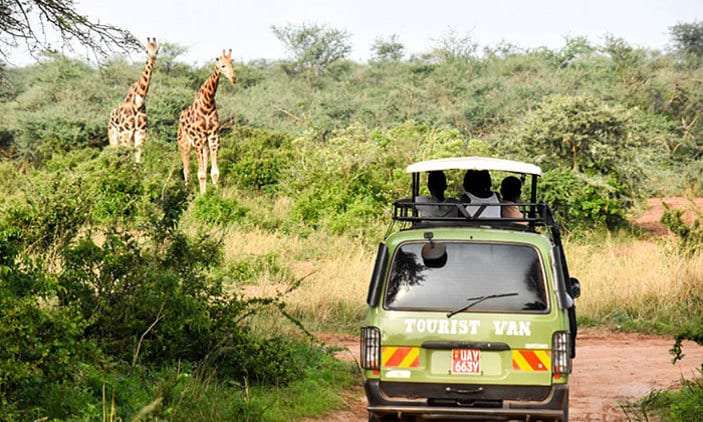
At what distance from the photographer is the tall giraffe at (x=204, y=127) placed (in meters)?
26.4

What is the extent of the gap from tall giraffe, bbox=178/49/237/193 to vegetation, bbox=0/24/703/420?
2.24 feet

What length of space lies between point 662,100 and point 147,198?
3064 cm

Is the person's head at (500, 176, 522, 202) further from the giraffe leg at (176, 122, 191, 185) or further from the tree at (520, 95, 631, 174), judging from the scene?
the giraffe leg at (176, 122, 191, 185)

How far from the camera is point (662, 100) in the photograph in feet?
131

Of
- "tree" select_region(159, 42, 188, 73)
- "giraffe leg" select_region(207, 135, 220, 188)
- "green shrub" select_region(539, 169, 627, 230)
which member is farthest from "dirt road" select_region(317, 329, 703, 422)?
"tree" select_region(159, 42, 188, 73)

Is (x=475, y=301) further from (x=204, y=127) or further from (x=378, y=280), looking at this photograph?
(x=204, y=127)

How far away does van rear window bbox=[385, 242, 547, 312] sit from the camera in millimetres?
8148

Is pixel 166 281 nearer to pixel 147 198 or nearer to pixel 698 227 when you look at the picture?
pixel 147 198

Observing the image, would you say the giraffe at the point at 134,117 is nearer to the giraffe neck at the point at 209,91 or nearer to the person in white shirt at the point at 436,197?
the giraffe neck at the point at 209,91

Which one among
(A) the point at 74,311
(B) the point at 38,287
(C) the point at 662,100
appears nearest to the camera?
(B) the point at 38,287

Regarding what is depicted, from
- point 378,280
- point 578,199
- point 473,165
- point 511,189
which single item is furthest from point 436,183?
point 578,199

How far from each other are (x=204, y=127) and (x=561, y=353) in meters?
19.1

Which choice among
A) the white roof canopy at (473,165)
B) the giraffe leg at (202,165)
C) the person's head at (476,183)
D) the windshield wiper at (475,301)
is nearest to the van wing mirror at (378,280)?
the windshield wiper at (475,301)

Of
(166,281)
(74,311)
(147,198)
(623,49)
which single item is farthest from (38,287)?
(623,49)
